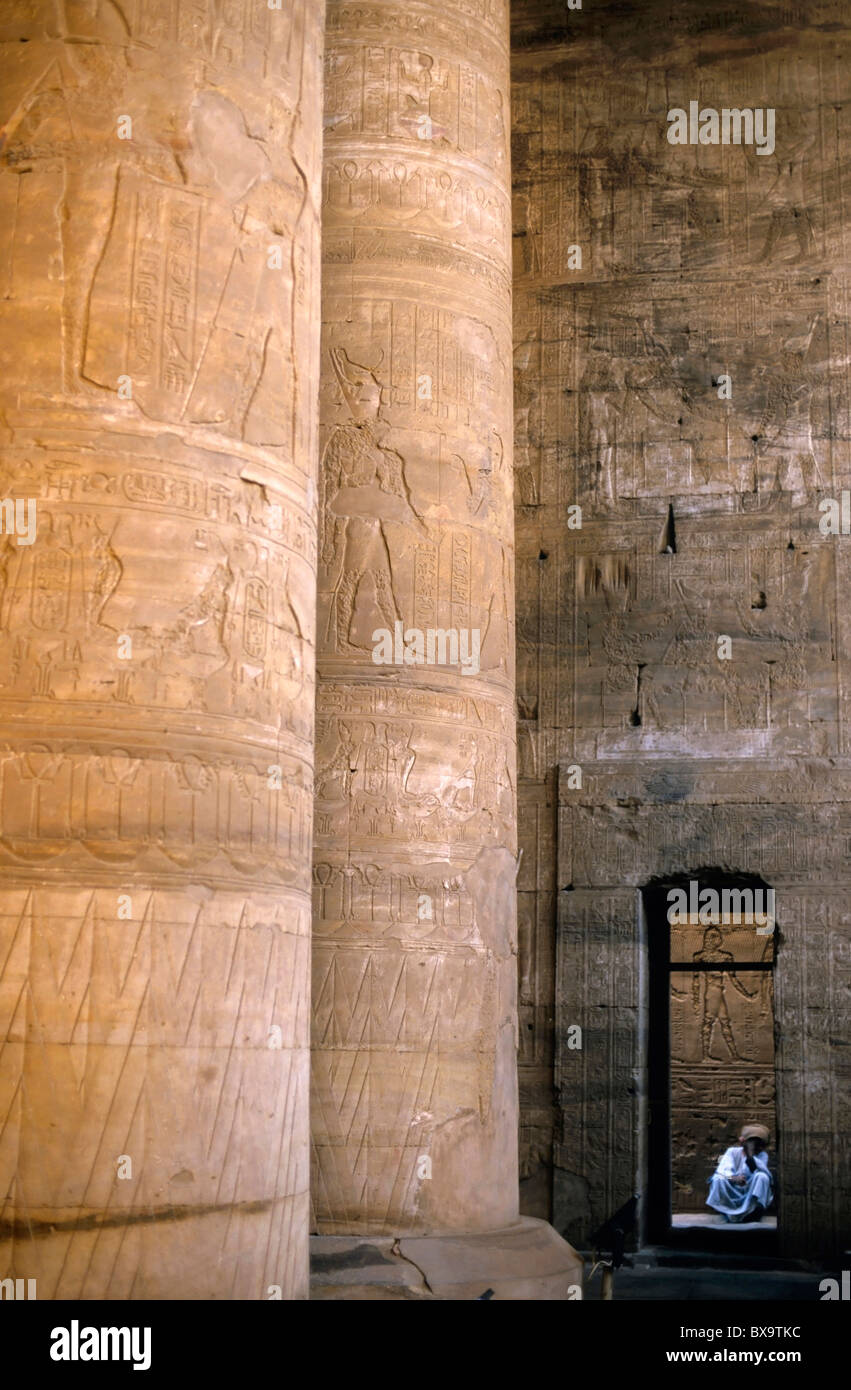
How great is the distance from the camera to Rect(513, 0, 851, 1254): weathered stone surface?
10297 millimetres

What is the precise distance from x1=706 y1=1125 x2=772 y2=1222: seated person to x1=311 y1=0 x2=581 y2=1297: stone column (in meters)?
8.11

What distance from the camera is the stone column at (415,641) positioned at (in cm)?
652

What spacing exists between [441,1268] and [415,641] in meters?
2.60

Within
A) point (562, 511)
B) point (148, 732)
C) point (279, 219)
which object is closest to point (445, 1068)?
point (148, 732)

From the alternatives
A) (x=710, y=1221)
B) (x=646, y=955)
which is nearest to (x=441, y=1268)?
(x=646, y=955)

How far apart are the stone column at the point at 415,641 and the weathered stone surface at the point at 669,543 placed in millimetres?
3488

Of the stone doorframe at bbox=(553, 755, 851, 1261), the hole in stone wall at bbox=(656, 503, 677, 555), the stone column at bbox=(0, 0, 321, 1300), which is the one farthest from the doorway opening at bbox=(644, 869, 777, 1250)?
the stone column at bbox=(0, 0, 321, 1300)

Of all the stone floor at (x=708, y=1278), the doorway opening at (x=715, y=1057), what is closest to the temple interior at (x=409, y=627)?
the stone floor at (x=708, y=1278)

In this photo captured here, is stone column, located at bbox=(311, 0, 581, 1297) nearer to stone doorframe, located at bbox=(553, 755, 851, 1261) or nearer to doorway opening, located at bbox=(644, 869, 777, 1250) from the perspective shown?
stone doorframe, located at bbox=(553, 755, 851, 1261)

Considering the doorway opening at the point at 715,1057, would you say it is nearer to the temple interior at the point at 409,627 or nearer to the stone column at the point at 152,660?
the temple interior at the point at 409,627

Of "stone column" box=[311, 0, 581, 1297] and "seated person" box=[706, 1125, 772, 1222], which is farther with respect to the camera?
"seated person" box=[706, 1125, 772, 1222]

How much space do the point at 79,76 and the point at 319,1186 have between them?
13.9 feet

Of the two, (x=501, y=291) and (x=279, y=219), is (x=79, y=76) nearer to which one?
(x=279, y=219)

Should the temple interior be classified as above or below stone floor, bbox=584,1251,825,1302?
above
